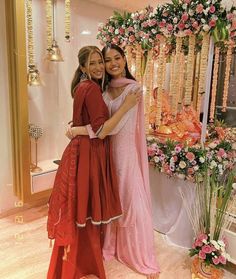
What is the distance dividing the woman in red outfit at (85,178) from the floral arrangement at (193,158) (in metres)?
0.68

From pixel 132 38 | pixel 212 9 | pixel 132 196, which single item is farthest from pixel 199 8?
pixel 132 196

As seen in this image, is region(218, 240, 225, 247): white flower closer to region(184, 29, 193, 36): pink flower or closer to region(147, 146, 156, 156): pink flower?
region(147, 146, 156, 156): pink flower

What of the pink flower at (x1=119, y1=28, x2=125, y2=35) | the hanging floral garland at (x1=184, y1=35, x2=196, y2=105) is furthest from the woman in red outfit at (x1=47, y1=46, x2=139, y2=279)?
the pink flower at (x1=119, y1=28, x2=125, y2=35)

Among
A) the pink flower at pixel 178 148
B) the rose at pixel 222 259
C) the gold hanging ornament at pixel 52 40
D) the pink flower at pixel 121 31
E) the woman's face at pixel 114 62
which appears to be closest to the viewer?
the woman's face at pixel 114 62

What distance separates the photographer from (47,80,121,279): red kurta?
60.0 inches

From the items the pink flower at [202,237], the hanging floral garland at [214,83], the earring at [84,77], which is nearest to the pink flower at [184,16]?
the hanging floral garland at [214,83]

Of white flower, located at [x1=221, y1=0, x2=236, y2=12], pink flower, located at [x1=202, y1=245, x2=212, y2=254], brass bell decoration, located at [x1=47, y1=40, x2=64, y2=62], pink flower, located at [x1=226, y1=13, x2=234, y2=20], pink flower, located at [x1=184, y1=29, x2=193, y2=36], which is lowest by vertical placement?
pink flower, located at [x1=202, y1=245, x2=212, y2=254]

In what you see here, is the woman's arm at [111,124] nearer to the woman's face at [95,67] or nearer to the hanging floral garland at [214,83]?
the woman's face at [95,67]

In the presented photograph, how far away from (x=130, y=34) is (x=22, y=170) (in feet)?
4.99

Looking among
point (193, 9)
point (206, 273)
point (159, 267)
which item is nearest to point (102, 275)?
point (159, 267)

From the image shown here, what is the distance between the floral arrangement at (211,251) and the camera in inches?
70.2

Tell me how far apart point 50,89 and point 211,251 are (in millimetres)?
2072

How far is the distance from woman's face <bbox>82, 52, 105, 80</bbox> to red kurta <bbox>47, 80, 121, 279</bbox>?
0.08m

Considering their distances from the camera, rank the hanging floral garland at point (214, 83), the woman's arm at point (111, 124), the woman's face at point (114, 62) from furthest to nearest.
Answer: the hanging floral garland at point (214, 83) < the woman's face at point (114, 62) < the woman's arm at point (111, 124)
